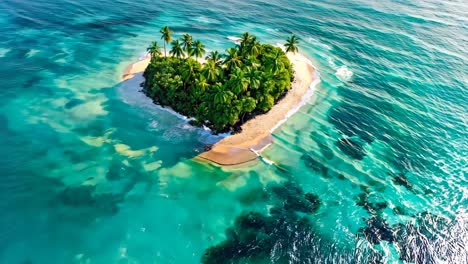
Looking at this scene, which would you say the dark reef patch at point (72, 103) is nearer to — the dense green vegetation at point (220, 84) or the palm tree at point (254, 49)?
the dense green vegetation at point (220, 84)

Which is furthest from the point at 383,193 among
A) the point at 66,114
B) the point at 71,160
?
the point at 66,114

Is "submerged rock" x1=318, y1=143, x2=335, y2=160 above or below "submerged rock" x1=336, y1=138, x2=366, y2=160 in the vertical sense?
below

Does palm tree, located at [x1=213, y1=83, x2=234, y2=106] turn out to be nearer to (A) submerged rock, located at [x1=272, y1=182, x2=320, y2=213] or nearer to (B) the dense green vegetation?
(B) the dense green vegetation

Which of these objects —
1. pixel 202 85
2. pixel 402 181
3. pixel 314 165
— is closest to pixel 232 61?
pixel 202 85

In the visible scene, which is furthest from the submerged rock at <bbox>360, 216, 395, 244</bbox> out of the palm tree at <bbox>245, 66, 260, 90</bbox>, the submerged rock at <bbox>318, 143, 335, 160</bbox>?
the palm tree at <bbox>245, 66, 260, 90</bbox>

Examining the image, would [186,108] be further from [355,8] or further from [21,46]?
[355,8]

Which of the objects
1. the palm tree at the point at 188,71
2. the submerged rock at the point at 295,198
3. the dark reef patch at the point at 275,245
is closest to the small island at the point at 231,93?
the palm tree at the point at 188,71
